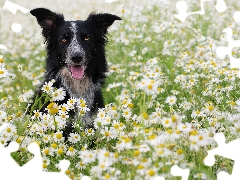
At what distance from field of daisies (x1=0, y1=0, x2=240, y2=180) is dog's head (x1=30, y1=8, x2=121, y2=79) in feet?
1.69

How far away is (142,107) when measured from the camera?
3889 millimetres

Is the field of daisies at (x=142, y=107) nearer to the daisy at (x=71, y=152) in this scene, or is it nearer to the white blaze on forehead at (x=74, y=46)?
the daisy at (x=71, y=152)

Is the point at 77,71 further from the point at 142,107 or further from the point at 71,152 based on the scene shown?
the point at 142,107

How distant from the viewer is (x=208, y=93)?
557 centimetres

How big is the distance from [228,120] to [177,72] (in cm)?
294

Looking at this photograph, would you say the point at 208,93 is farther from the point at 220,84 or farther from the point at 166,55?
the point at 166,55

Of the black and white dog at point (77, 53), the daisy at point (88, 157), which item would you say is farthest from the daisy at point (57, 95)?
the black and white dog at point (77, 53)

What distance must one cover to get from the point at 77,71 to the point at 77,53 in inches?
13.7

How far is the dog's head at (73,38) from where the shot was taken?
5.82m

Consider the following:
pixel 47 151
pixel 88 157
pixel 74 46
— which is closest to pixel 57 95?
pixel 47 151

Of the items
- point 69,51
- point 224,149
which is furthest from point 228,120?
point 69,51

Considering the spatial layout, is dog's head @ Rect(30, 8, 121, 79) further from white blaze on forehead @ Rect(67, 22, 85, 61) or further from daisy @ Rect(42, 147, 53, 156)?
daisy @ Rect(42, 147, 53, 156)

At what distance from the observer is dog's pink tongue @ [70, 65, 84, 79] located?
5.94 metres

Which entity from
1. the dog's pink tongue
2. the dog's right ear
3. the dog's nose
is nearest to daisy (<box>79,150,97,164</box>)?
the dog's nose
